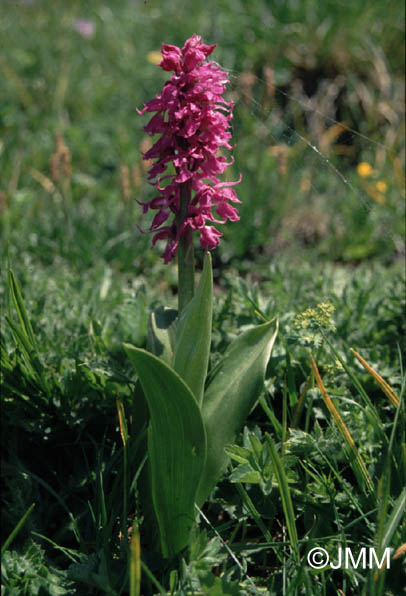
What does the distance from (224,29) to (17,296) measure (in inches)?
147

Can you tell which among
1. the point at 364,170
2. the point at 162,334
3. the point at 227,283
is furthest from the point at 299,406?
the point at 364,170

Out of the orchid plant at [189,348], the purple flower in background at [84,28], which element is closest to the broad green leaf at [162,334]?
the orchid plant at [189,348]

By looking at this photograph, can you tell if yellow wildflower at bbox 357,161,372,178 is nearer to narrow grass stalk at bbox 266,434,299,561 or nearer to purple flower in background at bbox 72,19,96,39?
narrow grass stalk at bbox 266,434,299,561

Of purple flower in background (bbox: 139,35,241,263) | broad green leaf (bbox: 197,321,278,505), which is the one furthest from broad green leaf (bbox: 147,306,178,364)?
purple flower in background (bbox: 139,35,241,263)

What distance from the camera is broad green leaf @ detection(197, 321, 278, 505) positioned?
138 centimetres

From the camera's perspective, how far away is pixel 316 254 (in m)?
2.98

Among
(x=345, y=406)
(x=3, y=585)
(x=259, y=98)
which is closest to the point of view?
(x=3, y=585)

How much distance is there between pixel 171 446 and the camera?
1258mm

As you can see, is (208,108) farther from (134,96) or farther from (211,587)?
(134,96)

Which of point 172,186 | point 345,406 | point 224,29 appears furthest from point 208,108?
point 224,29

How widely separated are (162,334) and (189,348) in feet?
0.65

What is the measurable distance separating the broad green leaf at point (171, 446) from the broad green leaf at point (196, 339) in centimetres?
12

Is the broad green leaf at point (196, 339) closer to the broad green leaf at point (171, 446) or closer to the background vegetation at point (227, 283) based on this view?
the broad green leaf at point (171, 446)

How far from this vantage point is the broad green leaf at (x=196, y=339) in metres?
1.27
